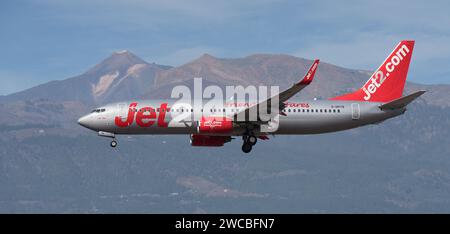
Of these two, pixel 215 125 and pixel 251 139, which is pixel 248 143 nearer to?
pixel 251 139

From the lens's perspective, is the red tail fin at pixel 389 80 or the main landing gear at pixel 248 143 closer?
the main landing gear at pixel 248 143

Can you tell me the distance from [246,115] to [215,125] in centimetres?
323

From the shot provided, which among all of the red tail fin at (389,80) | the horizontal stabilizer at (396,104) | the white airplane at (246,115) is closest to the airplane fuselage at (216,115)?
the white airplane at (246,115)

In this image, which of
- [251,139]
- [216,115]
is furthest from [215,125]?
[251,139]

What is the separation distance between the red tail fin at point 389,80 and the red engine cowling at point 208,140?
12.7m

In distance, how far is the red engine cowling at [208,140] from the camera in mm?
85062

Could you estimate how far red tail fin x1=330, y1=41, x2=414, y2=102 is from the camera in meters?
89.0

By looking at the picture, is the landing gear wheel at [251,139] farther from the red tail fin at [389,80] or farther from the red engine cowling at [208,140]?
the red tail fin at [389,80]

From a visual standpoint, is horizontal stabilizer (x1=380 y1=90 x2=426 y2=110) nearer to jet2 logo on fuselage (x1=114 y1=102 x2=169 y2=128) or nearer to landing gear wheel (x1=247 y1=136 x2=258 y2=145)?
landing gear wheel (x1=247 y1=136 x2=258 y2=145)

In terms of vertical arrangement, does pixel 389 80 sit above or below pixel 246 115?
above

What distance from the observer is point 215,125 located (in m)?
79.1
